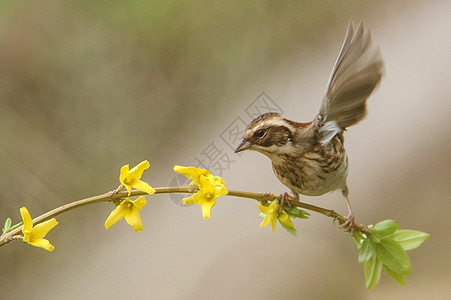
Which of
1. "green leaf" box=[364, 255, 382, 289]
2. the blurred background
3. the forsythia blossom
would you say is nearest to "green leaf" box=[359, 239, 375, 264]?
"green leaf" box=[364, 255, 382, 289]

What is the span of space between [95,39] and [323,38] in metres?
1.06

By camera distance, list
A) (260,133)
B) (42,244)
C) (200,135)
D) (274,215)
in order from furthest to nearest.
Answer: (200,135) → (260,133) → (274,215) → (42,244)

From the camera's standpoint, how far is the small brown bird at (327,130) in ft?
2.00

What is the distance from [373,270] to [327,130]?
237 mm

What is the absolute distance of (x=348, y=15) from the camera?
99.0 inches

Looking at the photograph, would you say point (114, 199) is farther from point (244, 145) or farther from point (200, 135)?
point (200, 135)

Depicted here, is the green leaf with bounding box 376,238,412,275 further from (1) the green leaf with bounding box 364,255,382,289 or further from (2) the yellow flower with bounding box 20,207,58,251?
(2) the yellow flower with bounding box 20,207,58,251

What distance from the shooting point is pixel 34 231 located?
0.49 metres

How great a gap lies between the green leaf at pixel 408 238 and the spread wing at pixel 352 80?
0.18m

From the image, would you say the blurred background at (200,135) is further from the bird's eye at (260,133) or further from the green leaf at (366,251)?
the green leaf at (366,251)

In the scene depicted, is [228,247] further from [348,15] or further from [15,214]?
[348,15]

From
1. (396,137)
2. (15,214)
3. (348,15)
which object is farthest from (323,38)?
(15,214)

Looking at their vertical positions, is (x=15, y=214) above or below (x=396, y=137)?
above

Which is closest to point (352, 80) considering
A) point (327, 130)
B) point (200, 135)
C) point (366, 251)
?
point (327, 130)
